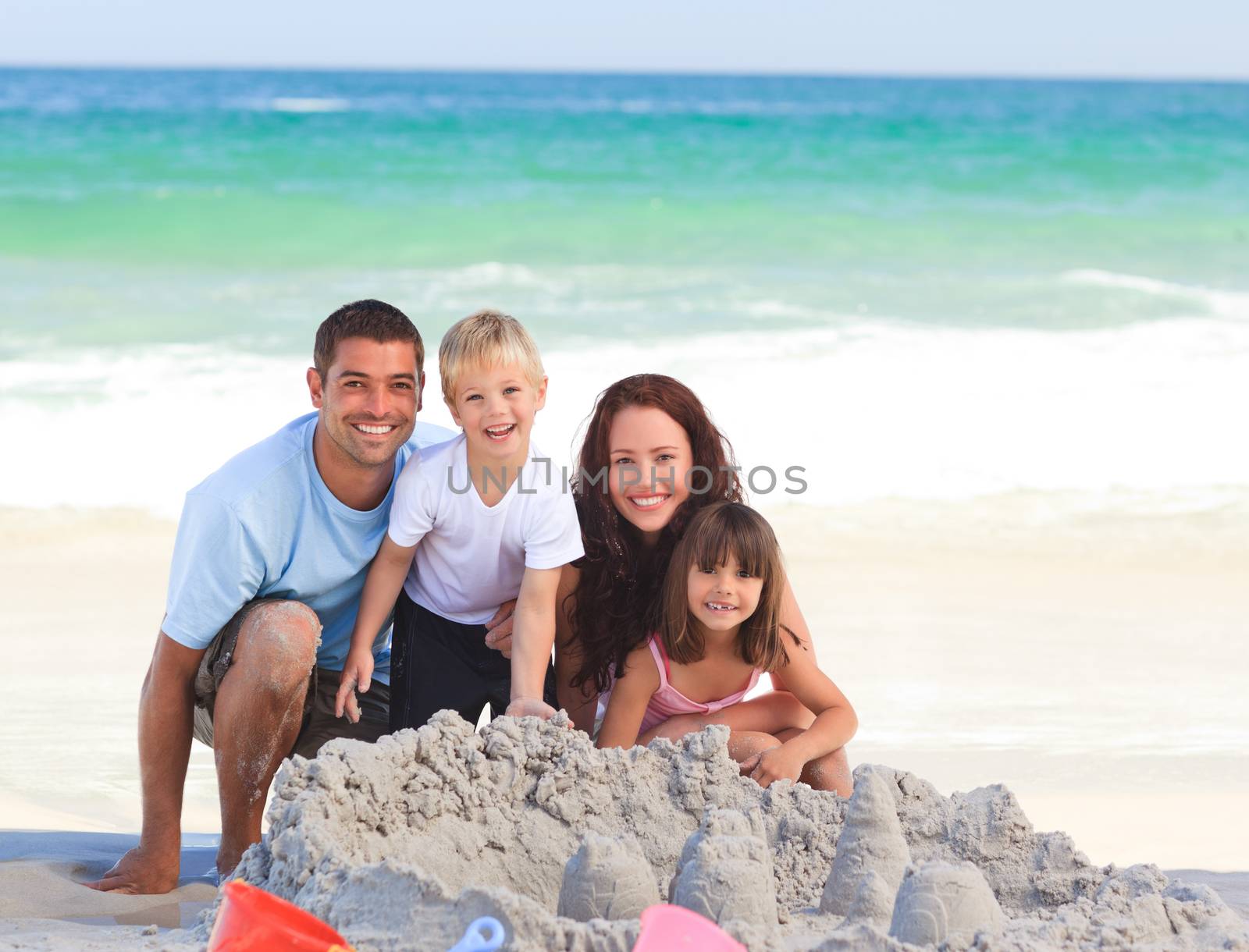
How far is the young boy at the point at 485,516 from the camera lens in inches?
113

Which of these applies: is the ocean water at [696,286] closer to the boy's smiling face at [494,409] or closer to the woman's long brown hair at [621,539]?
the woman's long brown hair at [621,539]

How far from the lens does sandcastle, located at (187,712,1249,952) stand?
1.93 meters

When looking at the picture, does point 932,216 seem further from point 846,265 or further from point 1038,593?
point 1038,593

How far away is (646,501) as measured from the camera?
304cm

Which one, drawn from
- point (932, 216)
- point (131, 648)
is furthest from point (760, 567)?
point (932, 216)

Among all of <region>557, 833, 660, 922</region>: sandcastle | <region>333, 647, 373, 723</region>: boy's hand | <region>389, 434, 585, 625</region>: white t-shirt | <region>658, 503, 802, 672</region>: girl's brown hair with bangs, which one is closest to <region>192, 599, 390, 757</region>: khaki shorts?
<region>333, 647, 373, 723</region>: boy's hand

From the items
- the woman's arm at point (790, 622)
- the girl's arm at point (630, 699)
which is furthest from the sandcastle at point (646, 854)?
the woman's arm at point (790, 622)

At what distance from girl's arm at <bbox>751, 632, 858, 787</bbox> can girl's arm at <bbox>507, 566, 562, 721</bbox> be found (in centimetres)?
51

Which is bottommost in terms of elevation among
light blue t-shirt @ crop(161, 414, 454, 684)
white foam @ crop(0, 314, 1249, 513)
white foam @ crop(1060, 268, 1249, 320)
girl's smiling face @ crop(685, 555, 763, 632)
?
girl's smiling face @ crop(685, 555, 763, 632)

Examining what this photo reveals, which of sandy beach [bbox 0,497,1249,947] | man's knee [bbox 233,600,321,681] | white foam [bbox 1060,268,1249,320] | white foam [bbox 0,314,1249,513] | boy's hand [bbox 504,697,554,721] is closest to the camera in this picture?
boy's hand [bbox 504,697,554,721]

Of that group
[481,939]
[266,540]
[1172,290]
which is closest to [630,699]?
[266,540]

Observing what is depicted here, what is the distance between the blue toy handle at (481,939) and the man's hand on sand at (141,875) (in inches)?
49.8

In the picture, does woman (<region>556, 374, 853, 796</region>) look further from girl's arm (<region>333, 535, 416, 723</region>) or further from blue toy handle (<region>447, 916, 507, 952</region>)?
blue toy handle (<region>447, 916, 507, 952</region>)

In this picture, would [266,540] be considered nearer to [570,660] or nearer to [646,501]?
[570,660]
